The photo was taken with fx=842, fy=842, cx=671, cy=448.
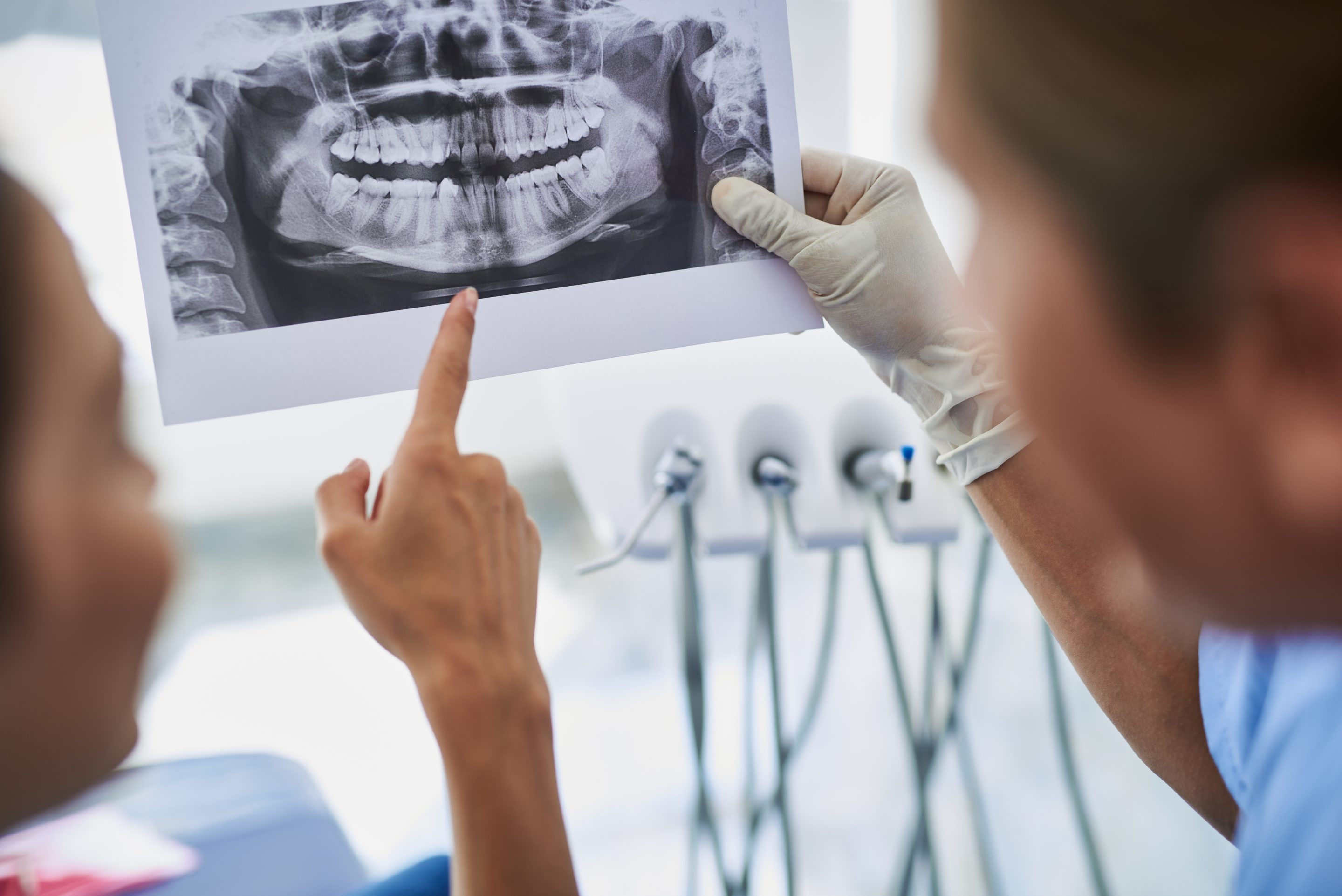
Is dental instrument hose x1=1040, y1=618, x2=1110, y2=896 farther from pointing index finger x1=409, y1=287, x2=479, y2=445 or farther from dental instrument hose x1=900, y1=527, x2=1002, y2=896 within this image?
pointing index finger x1=409, y1=287, x2=479, y2=445

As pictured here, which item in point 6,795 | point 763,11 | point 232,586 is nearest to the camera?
point 6,795

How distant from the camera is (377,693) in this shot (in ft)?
5.72

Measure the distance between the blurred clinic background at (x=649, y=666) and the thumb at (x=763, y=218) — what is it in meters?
0.38

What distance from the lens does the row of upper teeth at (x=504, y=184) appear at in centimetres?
71

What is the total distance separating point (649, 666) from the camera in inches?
71.6

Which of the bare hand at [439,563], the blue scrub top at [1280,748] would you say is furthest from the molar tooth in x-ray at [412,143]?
the blue scrub top at [1280,748]

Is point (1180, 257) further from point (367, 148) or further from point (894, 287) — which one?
point (367, 148)

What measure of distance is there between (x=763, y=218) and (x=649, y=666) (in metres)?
1.26

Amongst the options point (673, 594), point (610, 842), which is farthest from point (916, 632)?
point (610, 842)

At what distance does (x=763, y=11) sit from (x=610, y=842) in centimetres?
137

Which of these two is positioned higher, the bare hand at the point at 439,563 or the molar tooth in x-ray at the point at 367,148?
the molar tooth in x-ray at the point at 367,148

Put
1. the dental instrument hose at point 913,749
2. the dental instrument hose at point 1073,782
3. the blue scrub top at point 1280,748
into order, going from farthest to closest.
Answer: the dental instrument hose at point 1073,782, the dental instrument hose at point 913,749, the blue scrub top at point 1280,748

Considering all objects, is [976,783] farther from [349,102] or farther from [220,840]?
[349,102]

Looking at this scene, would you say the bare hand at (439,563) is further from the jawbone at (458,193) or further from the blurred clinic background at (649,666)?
the blurred clinic background at (649,666)
